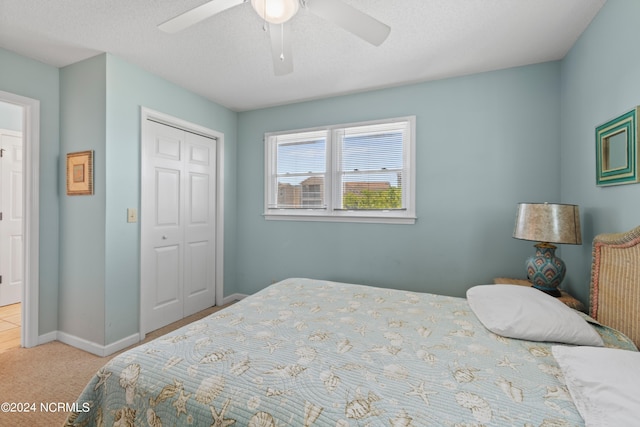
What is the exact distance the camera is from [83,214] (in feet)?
8.16

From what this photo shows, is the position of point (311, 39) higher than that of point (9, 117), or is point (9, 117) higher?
point (311, 39)

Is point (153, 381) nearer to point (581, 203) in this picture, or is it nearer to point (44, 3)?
point (44, 3)

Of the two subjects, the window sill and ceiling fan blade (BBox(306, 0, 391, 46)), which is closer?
ceiling fan blade (BBox(306, 0, 391, 46))

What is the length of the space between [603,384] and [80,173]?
135 inches

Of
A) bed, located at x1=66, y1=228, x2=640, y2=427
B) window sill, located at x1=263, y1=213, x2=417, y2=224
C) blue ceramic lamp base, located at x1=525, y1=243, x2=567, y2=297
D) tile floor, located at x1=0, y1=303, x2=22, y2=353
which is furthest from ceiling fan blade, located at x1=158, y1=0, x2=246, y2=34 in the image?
tile floor, located at x1=0, y1=303, x2=22, y2=353

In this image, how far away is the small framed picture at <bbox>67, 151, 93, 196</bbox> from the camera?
7.95 ft

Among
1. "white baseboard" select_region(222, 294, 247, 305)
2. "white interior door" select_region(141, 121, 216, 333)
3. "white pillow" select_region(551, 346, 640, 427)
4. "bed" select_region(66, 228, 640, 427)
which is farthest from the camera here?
"white baseboard" select_region(222, 294, 247, 305)

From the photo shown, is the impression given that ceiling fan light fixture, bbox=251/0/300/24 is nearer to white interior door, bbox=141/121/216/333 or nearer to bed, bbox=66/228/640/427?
bed, bbox=66/228/640/427

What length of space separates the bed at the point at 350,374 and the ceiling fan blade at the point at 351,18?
144 cm

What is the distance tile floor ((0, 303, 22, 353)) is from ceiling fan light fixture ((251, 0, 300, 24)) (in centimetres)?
335

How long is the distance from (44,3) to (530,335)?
328cm

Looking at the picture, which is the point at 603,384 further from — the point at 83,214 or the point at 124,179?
the point at 83,214

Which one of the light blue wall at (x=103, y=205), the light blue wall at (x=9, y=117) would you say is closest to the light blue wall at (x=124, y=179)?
the light blue wall at (x=103, y=205)

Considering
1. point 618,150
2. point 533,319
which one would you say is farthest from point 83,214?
point 618,150
